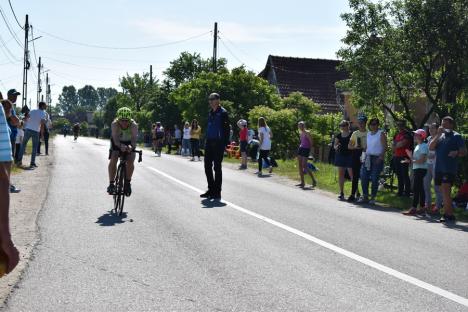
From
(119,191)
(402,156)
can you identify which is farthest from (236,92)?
(119,191)

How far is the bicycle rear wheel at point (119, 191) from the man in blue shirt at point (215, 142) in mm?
2753

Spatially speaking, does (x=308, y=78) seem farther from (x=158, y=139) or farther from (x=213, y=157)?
(x=213, y=157)

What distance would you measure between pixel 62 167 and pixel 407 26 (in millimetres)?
11085

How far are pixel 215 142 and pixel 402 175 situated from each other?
15.8ft

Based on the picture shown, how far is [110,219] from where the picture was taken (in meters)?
10.3

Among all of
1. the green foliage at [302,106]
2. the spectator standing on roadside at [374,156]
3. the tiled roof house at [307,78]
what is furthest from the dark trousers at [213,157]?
the tiled roof house at [307,78]

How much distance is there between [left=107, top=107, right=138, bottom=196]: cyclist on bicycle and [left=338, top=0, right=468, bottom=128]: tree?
8953mm

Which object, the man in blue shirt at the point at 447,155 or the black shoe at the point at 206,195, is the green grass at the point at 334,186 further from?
the black shoe at the point at 206,195

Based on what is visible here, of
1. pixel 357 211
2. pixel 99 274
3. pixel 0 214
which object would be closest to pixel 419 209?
pixel 357 211

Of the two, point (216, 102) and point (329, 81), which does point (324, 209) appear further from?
point (329, 81)

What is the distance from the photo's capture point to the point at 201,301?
5.59 m

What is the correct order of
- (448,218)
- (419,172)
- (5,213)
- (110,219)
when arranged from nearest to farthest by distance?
(5,213) < (110,219) < (448,218) < (419,172)

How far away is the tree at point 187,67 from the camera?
7400 centimetres

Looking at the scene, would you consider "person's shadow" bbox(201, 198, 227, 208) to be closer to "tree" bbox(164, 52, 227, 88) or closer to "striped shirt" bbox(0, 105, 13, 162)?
"striped shirt" bbox(0, 105, 13, 162)
